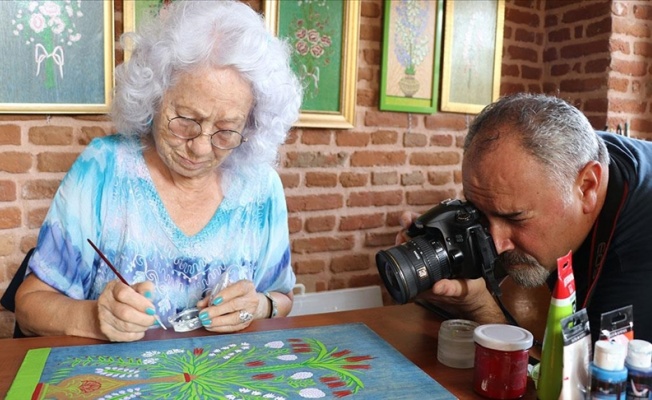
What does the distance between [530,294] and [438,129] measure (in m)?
1.20

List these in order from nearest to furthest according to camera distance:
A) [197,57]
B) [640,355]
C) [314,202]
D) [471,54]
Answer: [640,355] < [197,57] < [314,202] < [471,54]

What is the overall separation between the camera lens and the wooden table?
0.31ft

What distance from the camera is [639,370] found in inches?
28.4

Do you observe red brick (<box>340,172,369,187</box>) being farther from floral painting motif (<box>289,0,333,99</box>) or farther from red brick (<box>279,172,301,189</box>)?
floral painting motif (<box>289,0,333,99</box>)

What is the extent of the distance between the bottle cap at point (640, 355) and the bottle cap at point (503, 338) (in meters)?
0.16

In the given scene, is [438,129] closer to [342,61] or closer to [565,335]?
[342,61]

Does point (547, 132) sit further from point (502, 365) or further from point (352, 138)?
point (352, 138)

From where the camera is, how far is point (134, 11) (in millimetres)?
1850

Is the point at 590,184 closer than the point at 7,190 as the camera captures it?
Yes

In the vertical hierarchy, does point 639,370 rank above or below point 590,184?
below

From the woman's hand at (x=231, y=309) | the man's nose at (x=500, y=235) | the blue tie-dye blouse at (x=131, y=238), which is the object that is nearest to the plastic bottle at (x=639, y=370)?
the man's nose at (x=500, y=235)

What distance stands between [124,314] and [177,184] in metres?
0.44

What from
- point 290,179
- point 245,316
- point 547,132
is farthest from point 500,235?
point 290,179

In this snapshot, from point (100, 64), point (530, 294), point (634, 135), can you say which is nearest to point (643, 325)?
point (530, 294)
